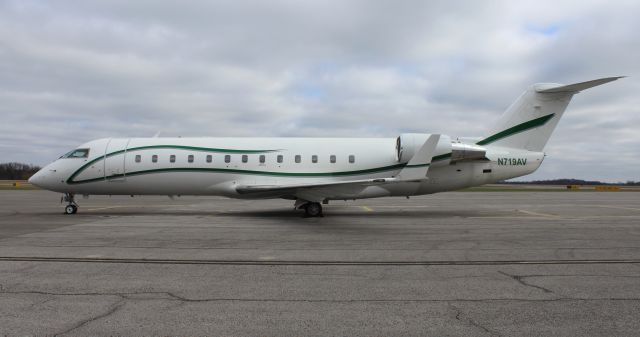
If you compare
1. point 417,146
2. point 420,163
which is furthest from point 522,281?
point 417,146

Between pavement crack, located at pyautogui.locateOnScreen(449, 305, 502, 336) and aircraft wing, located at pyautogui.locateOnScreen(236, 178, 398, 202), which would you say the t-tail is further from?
pavement crack, located at pyautogui.locateOnScreen(449, 305, 502, 336)

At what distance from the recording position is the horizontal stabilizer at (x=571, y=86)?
49.4 feet

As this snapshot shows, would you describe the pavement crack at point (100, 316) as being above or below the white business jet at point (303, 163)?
below

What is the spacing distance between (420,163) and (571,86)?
749cm

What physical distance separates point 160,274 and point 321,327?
138 inches

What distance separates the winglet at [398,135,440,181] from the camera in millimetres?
13539

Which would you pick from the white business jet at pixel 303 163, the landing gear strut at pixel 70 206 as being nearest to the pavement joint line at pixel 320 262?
the white business jet at pixel 303 163

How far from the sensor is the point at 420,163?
1364 cm

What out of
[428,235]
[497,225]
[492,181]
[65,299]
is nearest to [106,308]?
[65,299]

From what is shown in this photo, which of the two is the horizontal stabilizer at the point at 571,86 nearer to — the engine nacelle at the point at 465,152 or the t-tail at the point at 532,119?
the t-tail at the point at 532,119

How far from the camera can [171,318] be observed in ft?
15.6

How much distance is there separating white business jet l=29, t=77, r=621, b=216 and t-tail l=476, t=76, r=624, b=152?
0.04m

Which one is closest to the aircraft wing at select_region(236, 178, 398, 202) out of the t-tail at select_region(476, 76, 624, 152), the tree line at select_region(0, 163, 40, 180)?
the t-tail at select_region(476, 76, 624, 152)

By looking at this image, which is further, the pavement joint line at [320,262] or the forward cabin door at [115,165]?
the forward cabin door at [115,165]
